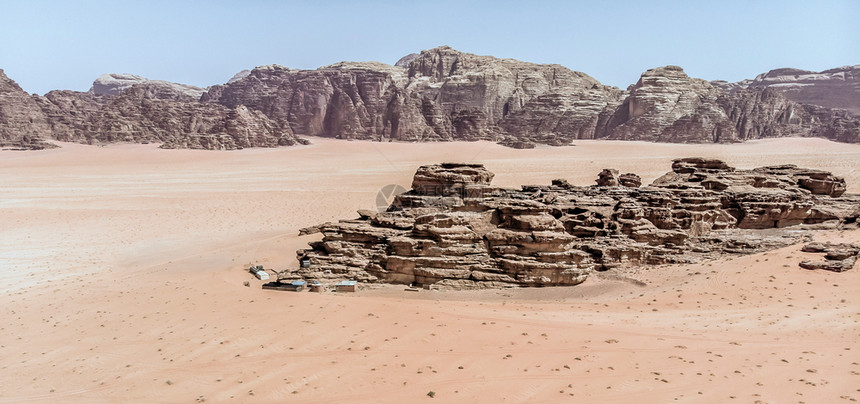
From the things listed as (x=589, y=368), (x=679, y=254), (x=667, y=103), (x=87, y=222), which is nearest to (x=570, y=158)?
(x=667, y=103)

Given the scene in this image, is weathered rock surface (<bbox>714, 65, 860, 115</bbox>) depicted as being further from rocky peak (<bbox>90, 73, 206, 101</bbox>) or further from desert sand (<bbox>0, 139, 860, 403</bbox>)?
rocky peak (<bbox>90, 73, 206, 101</bbox>)

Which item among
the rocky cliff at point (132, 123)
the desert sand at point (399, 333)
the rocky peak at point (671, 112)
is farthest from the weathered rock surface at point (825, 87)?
the desert sand at point (399, 333)

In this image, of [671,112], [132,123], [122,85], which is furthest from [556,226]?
[122,85]

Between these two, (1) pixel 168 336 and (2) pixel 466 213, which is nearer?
(1) pixel 168 336

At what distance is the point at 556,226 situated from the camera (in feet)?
38.2

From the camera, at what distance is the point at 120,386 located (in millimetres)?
6559

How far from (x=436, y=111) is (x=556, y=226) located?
193 feet

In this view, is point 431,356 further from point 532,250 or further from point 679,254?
point 679,254

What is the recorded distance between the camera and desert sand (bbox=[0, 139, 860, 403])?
6.30 metres

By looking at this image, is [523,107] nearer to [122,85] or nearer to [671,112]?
[671,112]

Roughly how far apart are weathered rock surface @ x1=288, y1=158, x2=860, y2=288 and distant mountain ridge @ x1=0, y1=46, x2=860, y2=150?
45.1 metres

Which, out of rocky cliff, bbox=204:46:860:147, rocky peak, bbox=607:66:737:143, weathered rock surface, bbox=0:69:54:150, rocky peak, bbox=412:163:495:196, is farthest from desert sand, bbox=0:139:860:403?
rocky peak, bbox=607:66:737:143

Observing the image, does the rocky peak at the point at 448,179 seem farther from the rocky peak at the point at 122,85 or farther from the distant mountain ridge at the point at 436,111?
the rocky peak at the point at 122,85

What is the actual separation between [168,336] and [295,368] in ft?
9.47
